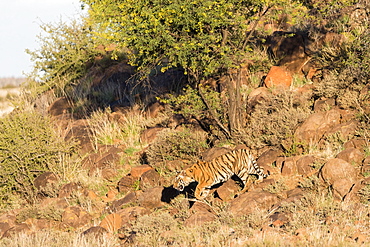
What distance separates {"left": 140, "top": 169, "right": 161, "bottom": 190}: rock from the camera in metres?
13.0

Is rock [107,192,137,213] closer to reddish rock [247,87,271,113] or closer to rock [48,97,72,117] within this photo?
reddish rock [247,87,271,113]

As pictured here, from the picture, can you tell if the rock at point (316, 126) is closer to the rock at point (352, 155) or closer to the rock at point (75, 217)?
the rock at point (352, 155)

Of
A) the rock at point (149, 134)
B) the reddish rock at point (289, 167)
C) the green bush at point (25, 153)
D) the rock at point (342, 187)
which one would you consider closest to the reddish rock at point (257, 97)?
the rock at point (149, 134)

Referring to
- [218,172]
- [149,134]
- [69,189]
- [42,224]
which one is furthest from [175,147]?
[42,224]

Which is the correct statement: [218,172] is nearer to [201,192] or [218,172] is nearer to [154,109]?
[201,192]

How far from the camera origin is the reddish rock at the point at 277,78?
50.7ft

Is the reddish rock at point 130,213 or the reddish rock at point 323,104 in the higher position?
the reddish rock at point 323,104

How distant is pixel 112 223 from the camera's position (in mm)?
10953

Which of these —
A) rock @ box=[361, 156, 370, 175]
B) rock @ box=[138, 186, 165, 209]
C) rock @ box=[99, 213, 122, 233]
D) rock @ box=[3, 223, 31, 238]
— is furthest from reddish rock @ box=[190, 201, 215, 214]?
rock @ box=[3, 223, 31, 238]

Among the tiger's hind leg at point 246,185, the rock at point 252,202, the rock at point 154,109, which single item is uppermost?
the rock at point 154,109

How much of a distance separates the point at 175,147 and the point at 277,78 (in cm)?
Result: 429

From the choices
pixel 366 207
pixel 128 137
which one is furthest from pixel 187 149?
pixel 366 207

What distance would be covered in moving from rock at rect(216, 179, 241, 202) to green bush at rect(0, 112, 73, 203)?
6361mm

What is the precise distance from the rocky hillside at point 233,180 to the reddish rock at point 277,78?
0.12ft
